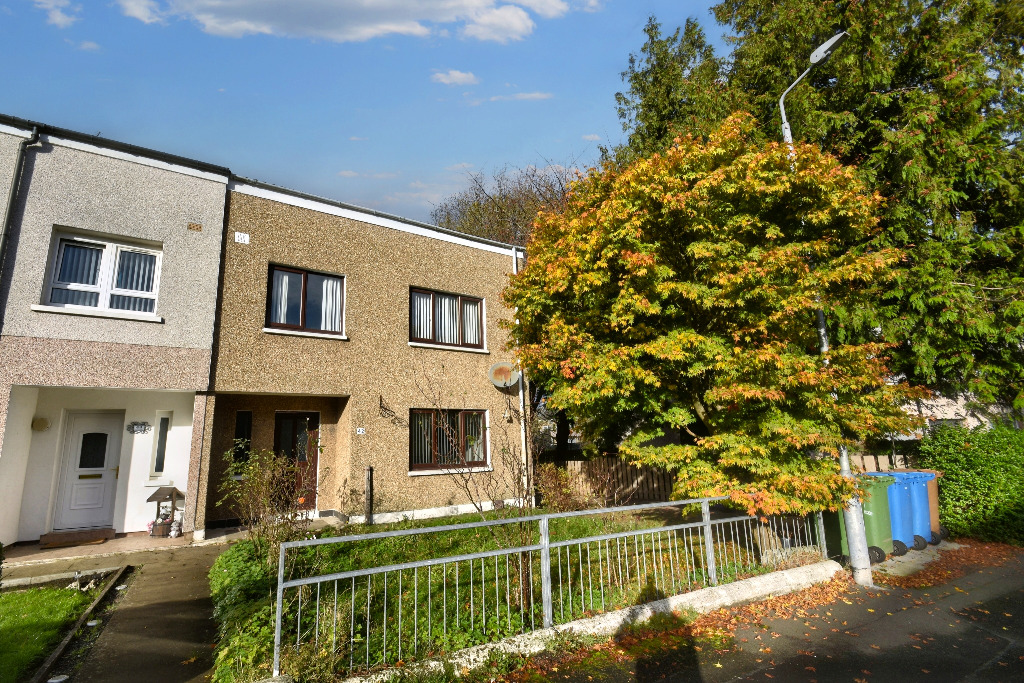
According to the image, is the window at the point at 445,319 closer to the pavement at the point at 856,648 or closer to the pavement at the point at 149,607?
the pavement at the point at 149,607

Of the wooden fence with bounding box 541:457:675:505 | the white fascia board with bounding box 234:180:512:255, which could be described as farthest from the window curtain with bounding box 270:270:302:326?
the wooden fence with bounding box 541:457:675:505

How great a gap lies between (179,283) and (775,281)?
10.0 metres

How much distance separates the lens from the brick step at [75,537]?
8.34 meters

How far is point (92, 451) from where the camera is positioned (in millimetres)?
9453

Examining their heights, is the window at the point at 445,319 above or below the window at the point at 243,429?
above

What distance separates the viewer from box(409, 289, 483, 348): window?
482 inches

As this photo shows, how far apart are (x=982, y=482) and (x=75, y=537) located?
651 inches

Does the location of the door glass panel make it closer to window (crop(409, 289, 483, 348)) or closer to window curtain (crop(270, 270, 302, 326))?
window curtain (crop(270, 270, 302, 326))

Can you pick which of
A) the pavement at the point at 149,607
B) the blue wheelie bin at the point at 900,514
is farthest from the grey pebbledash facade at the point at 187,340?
the blue wheelie bin at the point at 900,514

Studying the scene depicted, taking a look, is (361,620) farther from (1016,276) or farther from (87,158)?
(1016,276)

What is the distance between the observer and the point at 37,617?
5.48 m


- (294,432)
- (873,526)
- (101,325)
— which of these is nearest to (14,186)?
(101,325)

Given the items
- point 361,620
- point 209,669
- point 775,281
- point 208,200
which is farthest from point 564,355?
point 208,200

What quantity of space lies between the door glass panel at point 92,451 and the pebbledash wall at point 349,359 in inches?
79.8
